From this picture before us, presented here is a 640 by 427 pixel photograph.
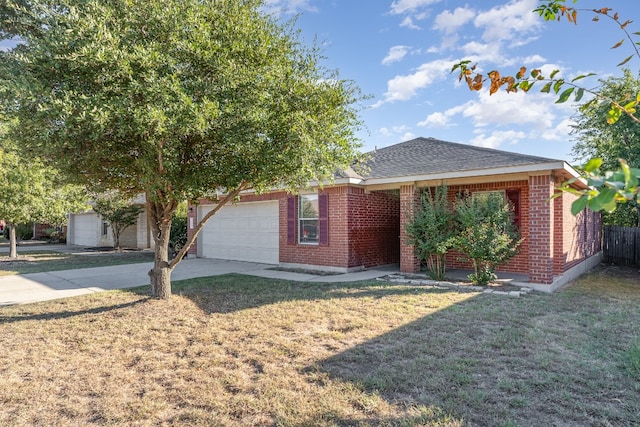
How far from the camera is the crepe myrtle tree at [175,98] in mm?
4707

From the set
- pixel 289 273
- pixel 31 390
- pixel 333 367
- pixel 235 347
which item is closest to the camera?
pixel 31 390

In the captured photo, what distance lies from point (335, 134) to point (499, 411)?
4550 millimetres

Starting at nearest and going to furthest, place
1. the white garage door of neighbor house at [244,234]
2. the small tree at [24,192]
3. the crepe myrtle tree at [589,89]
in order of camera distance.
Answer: the crepe myrtle tree at [589,89]
the small tree at [24,192]
the white garage door of neighbor house at [244,234]

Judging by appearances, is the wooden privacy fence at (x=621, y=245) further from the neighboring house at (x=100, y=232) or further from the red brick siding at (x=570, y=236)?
the neighboring house at (x=100, y=232)

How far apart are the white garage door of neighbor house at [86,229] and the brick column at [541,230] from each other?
23870mm

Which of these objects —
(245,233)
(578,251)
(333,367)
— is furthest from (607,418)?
(245,233)

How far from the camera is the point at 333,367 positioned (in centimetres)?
422

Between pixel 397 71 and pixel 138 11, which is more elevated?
pixel 397 71

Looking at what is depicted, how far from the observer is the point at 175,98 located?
488 cm

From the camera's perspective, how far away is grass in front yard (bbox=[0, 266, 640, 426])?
3.28 metres

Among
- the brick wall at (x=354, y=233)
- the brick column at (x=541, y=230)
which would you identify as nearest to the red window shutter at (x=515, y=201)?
the brick column at (x=541, y=230)

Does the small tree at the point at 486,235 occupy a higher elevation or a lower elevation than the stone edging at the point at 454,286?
higher

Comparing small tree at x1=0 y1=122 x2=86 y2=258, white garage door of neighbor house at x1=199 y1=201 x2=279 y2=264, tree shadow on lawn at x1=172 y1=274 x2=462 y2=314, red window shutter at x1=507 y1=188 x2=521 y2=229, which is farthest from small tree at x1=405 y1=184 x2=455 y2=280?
small tree at x1=0 y1=122 x2=86 y2=258

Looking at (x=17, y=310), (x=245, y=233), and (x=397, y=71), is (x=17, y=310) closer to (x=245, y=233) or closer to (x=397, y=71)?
(x=245, y=233)
